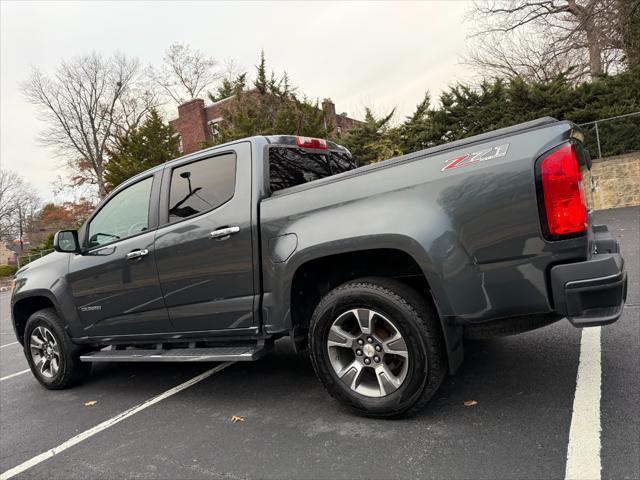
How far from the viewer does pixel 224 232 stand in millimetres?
3324

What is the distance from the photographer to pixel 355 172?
2.91 m

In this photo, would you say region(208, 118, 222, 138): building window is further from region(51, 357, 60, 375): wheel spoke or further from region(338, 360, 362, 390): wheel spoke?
region(338, 360, 362, 390): wheel spoke

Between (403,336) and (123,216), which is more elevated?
(123,216)

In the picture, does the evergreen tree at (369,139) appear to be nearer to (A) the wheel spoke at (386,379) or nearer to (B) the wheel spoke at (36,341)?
(B) the wheel spoke at (36,341)

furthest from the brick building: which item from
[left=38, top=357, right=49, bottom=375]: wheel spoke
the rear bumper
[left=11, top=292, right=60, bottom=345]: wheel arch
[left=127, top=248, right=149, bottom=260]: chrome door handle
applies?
the rear bumper

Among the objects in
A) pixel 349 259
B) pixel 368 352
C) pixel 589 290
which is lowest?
pixel 368 352

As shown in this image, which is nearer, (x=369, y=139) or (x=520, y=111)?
(x=520, y=111)

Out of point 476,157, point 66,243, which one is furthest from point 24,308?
point 476,157

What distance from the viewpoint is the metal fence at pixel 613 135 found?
43.6ft

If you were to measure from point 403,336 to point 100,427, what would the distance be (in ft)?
8.27

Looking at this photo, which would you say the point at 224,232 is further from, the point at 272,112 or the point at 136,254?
the point at 272,112

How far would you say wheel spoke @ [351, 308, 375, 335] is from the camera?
9.39 ft

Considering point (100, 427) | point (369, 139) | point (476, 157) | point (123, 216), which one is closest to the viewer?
point (476, 157)

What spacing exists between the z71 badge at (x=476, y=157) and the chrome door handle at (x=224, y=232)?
60.7 inches
